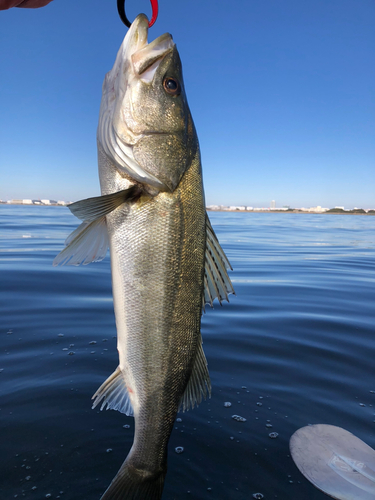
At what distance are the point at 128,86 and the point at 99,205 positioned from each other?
0.81 metres

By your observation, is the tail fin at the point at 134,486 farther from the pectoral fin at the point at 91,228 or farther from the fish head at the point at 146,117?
the fish head at the point at 146,117

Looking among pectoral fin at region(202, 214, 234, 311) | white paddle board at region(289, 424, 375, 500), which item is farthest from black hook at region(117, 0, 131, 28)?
white paddle board at region(289, 424, 375, 500)

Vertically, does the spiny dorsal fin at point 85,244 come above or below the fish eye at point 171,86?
below

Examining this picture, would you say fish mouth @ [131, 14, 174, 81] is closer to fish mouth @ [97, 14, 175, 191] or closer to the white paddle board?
fish mouth @ [97, 14, 175, 191]

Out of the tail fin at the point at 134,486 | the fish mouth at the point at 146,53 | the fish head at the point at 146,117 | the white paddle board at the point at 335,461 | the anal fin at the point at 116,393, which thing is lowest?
the white paddle board at the point at 335,461

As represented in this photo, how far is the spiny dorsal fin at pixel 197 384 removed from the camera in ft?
7.18

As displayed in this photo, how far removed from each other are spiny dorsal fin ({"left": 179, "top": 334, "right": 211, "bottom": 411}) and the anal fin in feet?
1.21

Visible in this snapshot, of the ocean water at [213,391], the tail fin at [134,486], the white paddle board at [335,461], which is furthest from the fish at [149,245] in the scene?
the white paddle board at [335,461]

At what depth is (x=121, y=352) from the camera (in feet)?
6.79

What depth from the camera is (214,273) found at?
2.21 m

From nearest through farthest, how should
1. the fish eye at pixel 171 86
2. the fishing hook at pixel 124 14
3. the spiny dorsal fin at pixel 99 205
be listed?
the spiny dorsal fin at pixel 99 205
the fishing hook at pixel 124 14
the fish eye at pixel 171 86

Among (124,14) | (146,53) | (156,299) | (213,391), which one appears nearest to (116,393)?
(156,299)

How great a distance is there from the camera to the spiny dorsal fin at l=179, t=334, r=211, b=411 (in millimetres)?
2188

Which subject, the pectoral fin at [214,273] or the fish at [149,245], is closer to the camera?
the fish at [149,245]
